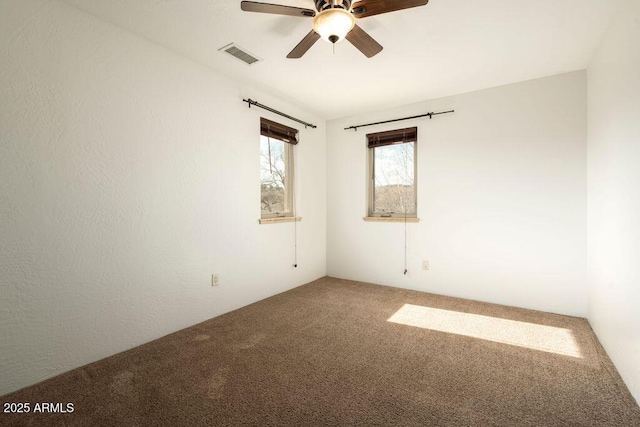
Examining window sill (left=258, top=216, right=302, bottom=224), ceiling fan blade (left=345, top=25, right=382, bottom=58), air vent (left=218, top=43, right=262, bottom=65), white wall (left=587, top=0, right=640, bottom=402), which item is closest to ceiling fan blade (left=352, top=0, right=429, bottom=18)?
ceiling fan blade (left=345, top=25, right=382, bottom=58)

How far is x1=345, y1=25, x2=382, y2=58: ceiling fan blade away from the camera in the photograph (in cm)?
190

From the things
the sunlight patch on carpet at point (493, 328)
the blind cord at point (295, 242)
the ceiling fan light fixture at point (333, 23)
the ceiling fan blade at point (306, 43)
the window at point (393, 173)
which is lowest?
the sunlight patch on carpet at point (493, 328)

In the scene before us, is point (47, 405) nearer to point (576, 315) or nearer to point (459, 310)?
point (459, 310)

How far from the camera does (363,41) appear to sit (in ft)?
6.55

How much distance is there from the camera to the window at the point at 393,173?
12.6 feet

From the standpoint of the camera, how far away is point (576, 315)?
113 inches

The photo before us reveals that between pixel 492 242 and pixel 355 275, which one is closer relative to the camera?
pixel 492 242

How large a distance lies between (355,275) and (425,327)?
5.60 ft

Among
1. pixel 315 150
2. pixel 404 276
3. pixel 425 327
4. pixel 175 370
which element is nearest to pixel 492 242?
pixel 404 276

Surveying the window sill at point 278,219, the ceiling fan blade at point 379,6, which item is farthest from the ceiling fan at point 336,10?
the window sill at point 278,219

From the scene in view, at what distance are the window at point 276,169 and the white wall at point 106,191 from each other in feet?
1.08

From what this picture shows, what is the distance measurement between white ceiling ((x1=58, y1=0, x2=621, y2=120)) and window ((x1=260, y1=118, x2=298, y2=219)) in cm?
49

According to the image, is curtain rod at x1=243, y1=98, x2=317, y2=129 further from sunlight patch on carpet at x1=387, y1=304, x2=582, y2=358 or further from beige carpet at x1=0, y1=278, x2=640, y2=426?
sunlight patch on carpet at x1=387, y1=304, x2=582, y2=358

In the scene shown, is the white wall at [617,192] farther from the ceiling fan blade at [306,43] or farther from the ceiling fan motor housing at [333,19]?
the ceiling fan blade at [306,43]
